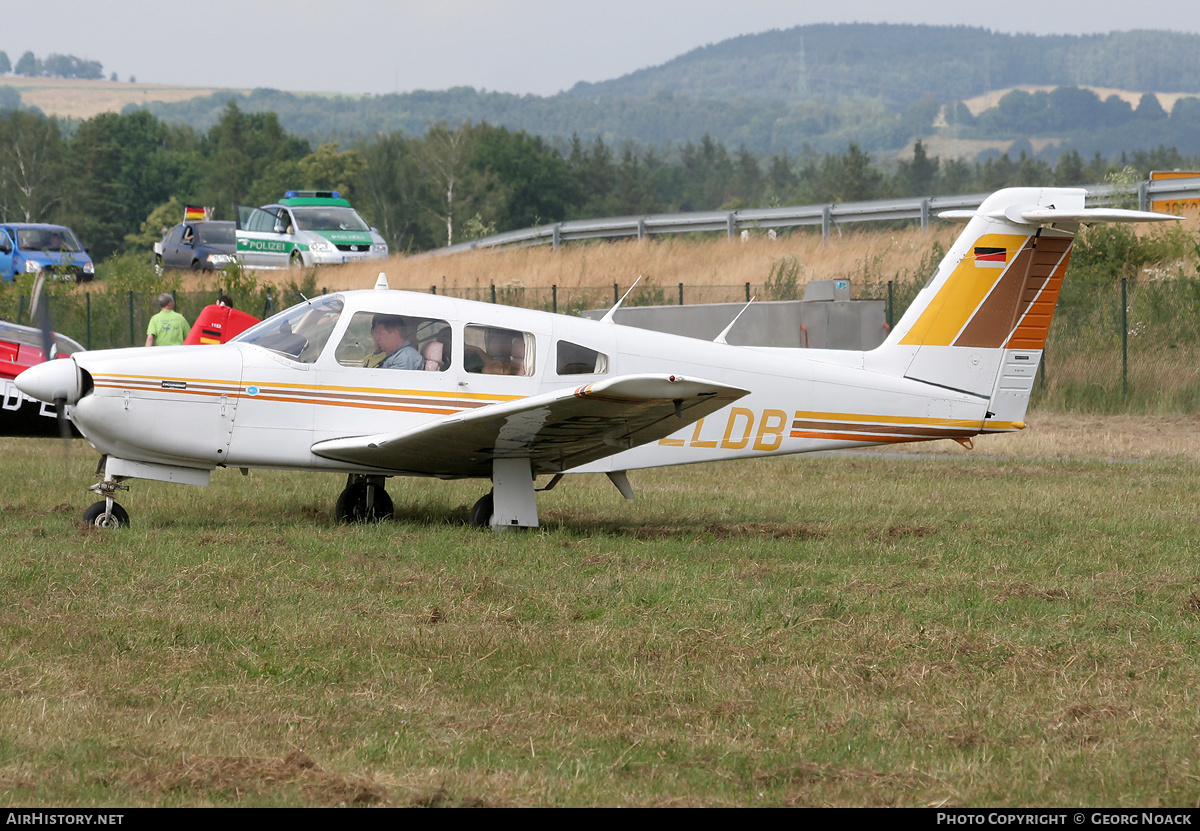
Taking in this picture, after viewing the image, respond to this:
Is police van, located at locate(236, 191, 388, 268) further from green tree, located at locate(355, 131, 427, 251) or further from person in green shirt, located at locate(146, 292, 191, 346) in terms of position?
green tree, located at locate(355, 131, 427, 251)

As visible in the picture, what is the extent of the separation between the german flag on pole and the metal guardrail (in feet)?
52.5

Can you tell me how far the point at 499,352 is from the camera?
32.7ft

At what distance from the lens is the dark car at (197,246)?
3117 cm

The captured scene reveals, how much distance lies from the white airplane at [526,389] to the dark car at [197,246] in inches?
873

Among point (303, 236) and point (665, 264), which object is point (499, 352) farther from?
point (303, 236)

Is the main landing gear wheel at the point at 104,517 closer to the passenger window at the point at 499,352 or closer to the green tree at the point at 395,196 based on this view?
the passenger window at the point at 499,352

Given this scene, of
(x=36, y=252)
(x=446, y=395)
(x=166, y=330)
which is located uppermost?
(x=36, y=252)

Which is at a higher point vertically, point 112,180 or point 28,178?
point 112,180

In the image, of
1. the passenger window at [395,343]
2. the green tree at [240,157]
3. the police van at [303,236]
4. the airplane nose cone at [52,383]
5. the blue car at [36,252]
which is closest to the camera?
the airplane nose cone at [52,383]

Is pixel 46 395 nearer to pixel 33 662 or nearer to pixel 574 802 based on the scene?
pixel 33 662

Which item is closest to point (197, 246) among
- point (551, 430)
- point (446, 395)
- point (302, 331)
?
point (302, 331)

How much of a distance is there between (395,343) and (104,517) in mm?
2709

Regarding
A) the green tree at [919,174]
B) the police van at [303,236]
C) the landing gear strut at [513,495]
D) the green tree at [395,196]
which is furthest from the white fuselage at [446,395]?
the green tree at [919,174]
